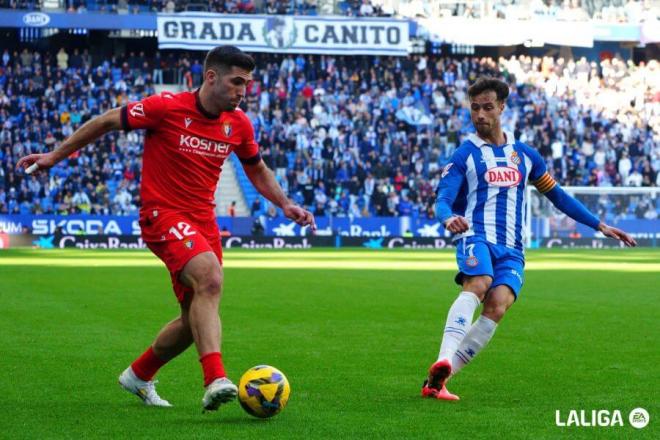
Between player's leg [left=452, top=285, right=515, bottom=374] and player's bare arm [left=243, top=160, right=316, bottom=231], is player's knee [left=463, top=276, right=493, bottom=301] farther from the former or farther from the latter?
player's bare arm [left=243, top=160, right=316, bottom=231]

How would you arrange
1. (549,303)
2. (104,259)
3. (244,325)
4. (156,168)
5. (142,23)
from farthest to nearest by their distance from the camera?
(142,23)
(104,259)
(549,303)
(244,325)
(156,168)

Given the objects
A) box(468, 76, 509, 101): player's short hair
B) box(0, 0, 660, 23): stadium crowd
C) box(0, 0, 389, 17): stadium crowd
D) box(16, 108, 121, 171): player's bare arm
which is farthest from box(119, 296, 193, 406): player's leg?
box(0, 0, 660, 23): stadium crowd

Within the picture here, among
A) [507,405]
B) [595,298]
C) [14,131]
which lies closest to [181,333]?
[507,405]

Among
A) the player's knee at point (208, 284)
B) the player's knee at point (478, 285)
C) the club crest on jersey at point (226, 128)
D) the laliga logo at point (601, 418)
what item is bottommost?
the laliga logo at point (601, 418)

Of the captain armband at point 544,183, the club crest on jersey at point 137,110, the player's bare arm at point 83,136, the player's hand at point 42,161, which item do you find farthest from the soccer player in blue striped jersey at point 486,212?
the player's hand at point 42,161

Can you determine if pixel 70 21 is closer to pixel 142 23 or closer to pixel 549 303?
pixel 142 23

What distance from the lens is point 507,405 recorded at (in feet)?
26.4

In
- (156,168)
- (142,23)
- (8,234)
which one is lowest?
(8,234)

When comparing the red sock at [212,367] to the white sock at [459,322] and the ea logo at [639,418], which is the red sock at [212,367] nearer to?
the white sock at [459,322]

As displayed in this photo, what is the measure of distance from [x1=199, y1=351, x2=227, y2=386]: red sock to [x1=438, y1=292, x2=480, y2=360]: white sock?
177 cm

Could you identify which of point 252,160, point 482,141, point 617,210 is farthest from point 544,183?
point 617,210

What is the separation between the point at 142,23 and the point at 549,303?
3312 cm

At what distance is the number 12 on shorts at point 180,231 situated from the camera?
7.65m

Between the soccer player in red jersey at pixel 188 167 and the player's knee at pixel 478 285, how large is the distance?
182cm
